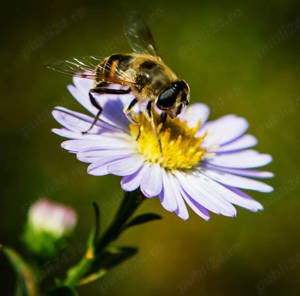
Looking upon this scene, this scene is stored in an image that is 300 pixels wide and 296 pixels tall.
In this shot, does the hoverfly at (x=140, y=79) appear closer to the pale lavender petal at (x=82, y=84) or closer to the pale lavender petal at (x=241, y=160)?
the pale lavender petal at (x=82, y=84)

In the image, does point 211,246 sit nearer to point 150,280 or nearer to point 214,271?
point 214,271

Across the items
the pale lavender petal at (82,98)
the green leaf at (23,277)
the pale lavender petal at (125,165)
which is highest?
the pale lavender petal at (82,98)

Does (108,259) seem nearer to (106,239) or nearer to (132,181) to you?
(106,239)

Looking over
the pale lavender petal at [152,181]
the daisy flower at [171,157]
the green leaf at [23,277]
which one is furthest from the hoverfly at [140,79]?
the green leaf at [23,277]

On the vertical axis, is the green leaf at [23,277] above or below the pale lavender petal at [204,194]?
below

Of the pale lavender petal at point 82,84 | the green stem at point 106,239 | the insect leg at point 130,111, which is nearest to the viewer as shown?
the green stem at point 106,239

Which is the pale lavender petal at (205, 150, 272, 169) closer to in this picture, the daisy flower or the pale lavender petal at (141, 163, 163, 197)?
the daisy flower
